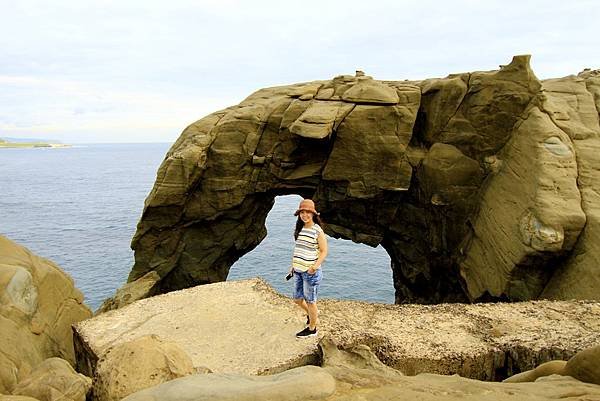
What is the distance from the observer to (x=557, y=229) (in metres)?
14.7

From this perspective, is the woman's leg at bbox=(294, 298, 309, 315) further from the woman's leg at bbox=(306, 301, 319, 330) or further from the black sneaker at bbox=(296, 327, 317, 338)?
the black sneaker at bbox=(296, 327, 317, 338)

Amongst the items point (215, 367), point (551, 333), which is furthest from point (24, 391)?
point (551, 333)

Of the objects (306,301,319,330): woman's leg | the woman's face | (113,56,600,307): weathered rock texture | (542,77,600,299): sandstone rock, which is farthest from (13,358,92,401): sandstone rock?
(542,77,600,299): sandstone rock

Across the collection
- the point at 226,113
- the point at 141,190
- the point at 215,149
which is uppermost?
the point at 226,113

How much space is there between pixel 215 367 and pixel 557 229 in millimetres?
11754

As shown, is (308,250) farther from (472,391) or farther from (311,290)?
Answer: (472,391)

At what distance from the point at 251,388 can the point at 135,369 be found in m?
2.80

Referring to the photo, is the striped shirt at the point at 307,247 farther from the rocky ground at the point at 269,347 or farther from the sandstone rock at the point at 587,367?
the sandstone rock at the point at 587,367

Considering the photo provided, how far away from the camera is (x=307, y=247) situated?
28.6 ft

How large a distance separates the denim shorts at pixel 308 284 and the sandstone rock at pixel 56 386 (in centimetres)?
402

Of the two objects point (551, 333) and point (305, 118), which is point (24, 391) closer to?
point (551, 333)

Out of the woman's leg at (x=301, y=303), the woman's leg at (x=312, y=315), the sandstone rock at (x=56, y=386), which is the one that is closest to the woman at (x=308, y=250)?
the woman's leg at (x=312, y=315)

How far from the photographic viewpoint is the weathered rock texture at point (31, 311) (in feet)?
30.4

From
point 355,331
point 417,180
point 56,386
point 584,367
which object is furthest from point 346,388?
point 417,180
